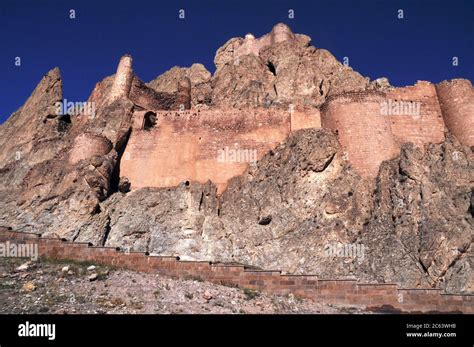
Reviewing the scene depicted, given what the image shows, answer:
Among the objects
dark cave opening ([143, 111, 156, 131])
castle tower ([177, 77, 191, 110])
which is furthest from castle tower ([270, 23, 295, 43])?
dark cave opening ([143, 111, 156, 131])

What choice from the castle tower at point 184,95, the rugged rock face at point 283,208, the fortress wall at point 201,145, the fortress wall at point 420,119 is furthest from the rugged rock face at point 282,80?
the fortress wall at point 420,119

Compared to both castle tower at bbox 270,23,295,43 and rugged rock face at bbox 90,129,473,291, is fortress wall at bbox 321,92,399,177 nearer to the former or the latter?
rugged rock face at bbox 90,129,473,291

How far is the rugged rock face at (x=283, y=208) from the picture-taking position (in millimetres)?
18812

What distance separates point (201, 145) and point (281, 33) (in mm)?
17902

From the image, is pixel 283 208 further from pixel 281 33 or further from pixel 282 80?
pixel 281 33

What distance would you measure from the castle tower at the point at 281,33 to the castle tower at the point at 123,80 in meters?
15.0

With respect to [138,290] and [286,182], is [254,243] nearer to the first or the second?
[286,182]

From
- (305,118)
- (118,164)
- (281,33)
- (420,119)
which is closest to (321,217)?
(305,118)

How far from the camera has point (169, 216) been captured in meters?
23.0

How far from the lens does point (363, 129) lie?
23.0 m

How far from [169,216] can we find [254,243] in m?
4.79

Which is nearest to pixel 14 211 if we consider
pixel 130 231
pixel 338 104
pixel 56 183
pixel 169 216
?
pixel 56 183

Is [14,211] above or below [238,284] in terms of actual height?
above
